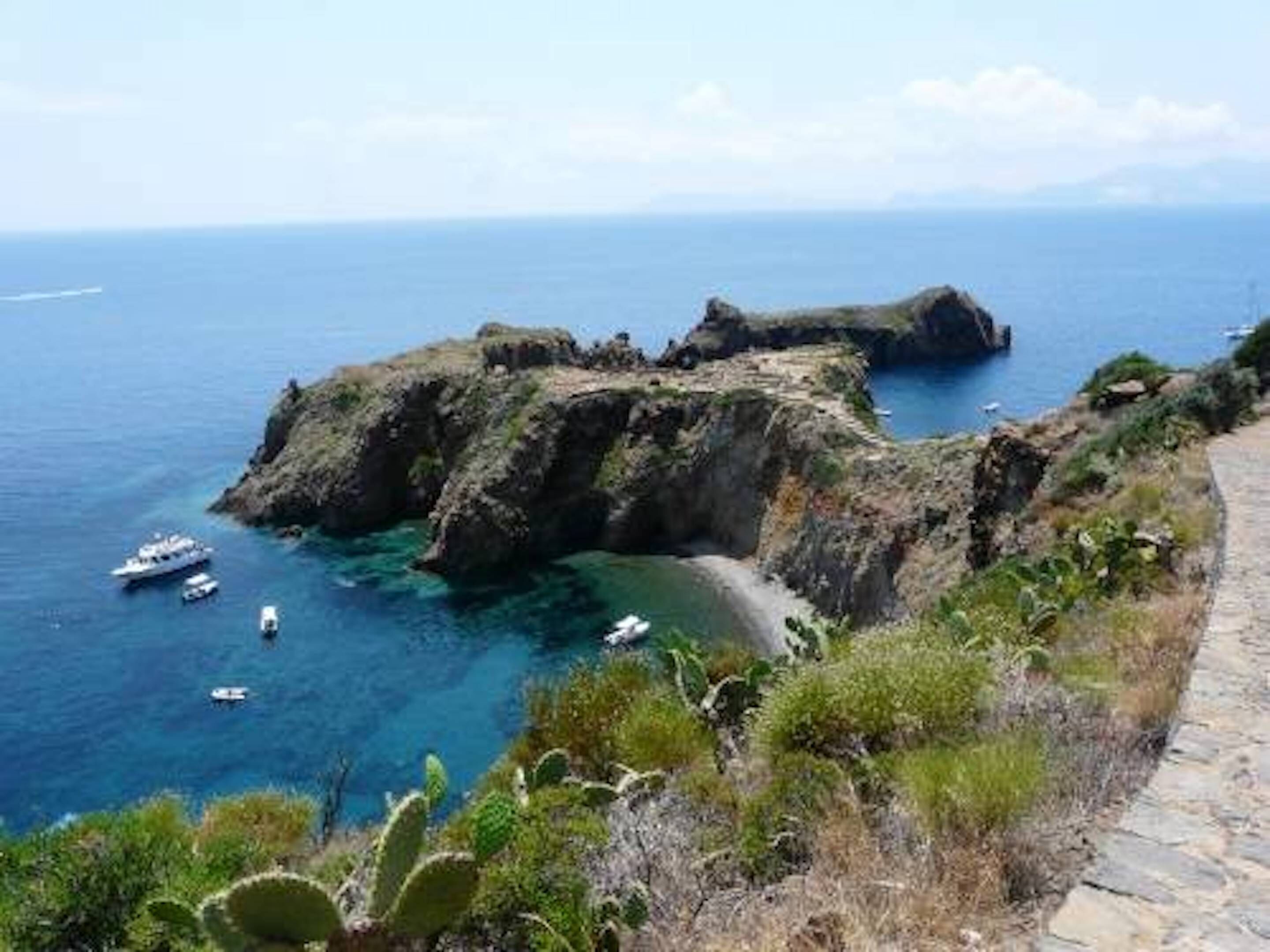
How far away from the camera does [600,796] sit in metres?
12.8

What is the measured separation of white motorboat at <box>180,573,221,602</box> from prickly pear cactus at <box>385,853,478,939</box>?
66.2 meters

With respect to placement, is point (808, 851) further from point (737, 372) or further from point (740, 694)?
point (737, 372)

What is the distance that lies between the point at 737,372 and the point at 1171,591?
231ft

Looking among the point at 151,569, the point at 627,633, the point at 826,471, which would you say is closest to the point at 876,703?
the point at 627,633

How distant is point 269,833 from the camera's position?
2291cm

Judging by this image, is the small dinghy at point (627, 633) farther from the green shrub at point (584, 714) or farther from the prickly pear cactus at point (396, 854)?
the prickly pear cactus at point (396, 854)

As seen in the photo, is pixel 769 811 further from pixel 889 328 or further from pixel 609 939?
pixel 889 328

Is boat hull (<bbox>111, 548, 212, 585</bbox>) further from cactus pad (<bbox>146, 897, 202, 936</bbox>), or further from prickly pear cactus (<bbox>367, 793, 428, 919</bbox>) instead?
prickly pear cactus (<bbox>367, 793, 428, 919</bbox>)

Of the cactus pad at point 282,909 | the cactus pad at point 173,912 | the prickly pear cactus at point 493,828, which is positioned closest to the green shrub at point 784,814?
the prickly pear cactus at point 493,828

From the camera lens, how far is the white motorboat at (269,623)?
6494cm

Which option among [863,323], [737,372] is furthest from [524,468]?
[863,323]

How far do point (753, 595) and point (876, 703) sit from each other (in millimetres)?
54745

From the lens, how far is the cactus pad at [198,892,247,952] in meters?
9.24

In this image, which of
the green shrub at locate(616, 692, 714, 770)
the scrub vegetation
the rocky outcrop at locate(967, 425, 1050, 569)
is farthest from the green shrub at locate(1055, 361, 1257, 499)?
the green shrub at locate(616, 692, 714, 770)
